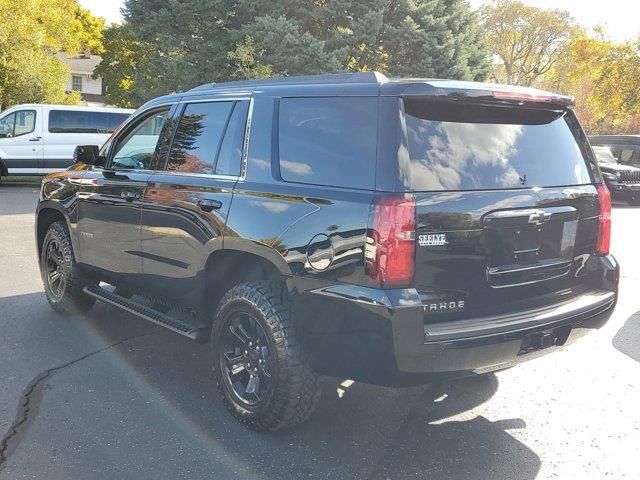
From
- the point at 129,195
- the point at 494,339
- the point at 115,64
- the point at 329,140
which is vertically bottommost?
the point at 494,339

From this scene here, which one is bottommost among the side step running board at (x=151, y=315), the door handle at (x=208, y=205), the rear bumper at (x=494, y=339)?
the side step running board at (x=151, y=315)

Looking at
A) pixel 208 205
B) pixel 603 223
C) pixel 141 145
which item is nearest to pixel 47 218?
pixel 141 145

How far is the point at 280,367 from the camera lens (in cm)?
323

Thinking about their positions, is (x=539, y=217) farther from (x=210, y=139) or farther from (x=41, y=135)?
(x=41, y=135)

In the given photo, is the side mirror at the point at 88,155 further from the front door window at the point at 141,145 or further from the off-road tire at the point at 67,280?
the off-road tire at the point at 67,280

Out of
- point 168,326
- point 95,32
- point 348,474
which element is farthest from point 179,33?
point 95,32

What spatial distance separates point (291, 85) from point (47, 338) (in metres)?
2.95

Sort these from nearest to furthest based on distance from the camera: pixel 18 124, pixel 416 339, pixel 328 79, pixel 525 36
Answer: pixel 416 339, pixel 328 79, pixel 18 124, pixel 525 36

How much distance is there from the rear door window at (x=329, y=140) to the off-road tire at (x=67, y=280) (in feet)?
8.71

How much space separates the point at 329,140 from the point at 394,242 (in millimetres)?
741

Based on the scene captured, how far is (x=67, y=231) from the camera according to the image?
538 cm

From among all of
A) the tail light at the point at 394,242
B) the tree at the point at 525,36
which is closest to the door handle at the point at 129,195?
the tail light at the point at 394,242

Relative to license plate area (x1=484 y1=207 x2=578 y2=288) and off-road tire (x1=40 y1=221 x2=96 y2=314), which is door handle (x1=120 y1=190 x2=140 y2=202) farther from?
license plate area (x1=484 y1=207 x2=578 y2=288)

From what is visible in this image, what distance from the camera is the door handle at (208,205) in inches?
144
